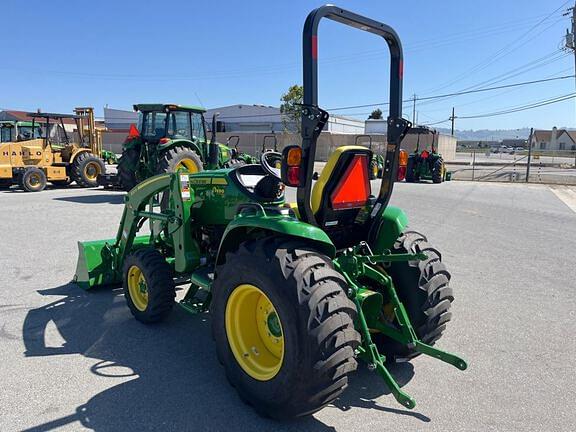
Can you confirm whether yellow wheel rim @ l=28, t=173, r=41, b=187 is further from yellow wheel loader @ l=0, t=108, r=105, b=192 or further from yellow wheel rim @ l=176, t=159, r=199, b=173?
yellow wheel rim @ l=176, t=159, r=199, b=173

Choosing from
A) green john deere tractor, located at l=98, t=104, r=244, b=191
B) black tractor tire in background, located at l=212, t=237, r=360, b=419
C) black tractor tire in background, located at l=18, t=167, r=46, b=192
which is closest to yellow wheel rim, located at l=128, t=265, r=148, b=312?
black tractor tire in background, located at l=212, t=237, r=360, b=419

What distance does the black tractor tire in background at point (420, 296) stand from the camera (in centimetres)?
348

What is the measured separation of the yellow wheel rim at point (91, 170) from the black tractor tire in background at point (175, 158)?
5.21 metres

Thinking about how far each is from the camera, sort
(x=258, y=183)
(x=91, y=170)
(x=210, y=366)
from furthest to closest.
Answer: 1. (x=91, y=170)
2. (x=258, y=183)
3. (x=210, y=366)

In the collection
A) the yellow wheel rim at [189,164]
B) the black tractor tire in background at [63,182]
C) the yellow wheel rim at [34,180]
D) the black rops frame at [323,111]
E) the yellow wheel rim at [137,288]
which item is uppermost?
the black rops frame at [323,111]

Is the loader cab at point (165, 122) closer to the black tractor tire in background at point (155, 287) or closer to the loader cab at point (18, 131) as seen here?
the loader cab at point (18, 131)

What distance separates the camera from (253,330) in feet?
10.8

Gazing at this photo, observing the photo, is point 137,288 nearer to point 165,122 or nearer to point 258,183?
point 258,183

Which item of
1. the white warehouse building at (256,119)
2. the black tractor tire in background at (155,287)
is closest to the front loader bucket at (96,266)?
the black tractor tire in background at (155,287)

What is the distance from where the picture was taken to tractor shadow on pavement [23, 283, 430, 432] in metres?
2.86

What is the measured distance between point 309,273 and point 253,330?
85 centimetres

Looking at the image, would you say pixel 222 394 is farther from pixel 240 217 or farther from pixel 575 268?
pixel 575 268

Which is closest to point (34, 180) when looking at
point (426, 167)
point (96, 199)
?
point (96, 199)

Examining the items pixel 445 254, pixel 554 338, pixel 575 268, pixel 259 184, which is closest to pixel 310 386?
pixel 259 184
